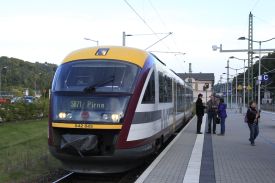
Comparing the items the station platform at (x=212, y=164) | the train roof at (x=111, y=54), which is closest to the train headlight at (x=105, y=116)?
the station platform at (x=212, y=164)

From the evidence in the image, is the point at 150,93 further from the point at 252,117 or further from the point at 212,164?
the point at 252,117

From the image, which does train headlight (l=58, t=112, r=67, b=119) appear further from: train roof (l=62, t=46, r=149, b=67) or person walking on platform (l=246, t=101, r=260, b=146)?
person walking on platform (l=246, t=101, r=260, b=146)

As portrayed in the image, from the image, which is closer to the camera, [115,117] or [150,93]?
[115,117]

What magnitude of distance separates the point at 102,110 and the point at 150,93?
176cm

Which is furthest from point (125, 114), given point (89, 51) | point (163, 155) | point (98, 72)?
point (163, 155)

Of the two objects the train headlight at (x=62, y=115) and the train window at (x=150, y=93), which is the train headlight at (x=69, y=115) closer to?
the train headlight at (x=62, y=115)

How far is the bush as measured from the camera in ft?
102

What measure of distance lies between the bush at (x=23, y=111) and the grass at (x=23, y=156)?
481 centimetres

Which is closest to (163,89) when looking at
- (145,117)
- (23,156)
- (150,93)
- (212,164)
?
(150,93)

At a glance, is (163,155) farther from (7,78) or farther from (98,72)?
(7,78)

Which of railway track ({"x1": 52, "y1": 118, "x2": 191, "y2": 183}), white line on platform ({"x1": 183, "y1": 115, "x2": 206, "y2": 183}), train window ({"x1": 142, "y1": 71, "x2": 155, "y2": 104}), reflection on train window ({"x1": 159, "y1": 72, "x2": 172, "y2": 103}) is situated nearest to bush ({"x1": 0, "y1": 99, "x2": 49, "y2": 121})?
reflection on train window ({"x1": 159, "y1": 72, "x2": 172, "y2": 103})

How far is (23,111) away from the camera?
3409 centimetres

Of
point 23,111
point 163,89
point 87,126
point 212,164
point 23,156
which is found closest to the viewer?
point 87,126

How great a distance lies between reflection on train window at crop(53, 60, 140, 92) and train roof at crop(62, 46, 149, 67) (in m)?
0.14
